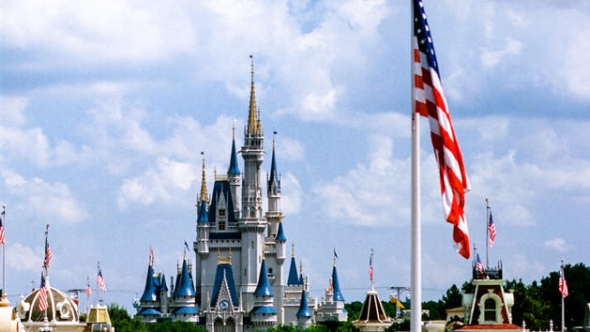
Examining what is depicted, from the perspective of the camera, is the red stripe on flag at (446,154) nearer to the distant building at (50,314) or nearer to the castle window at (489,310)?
the castle window at (489,310)

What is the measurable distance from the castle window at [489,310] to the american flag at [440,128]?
5249 centimetres

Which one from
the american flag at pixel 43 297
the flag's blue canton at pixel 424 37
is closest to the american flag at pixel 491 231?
the american flag at pixel 43 297

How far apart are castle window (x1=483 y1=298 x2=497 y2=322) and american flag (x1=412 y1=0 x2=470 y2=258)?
172 ft

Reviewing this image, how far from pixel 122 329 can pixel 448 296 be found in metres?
30.5

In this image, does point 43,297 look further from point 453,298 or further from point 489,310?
point 453,298

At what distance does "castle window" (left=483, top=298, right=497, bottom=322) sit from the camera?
83875mm

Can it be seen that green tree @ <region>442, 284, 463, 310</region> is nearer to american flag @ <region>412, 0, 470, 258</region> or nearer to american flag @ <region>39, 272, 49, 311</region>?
american flag @ <region>39, 272, 49, 311</region>

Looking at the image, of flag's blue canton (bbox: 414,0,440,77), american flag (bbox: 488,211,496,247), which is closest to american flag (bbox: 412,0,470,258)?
flag's blue canton (bbox: 414,0,440,77)

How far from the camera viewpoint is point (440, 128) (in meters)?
31.8

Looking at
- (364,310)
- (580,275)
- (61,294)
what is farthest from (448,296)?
(61,294)

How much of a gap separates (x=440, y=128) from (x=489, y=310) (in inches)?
2105

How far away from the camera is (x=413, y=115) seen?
3259 cm

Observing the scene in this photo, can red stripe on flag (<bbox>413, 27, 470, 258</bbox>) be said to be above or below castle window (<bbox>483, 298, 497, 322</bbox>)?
above

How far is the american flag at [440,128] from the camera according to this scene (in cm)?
3162
